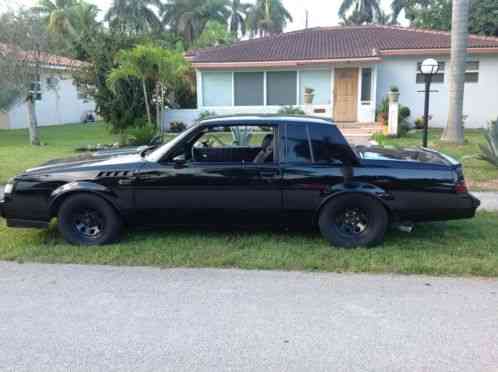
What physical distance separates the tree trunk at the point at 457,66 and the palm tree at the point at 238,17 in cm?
4025

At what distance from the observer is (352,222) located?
5.33m

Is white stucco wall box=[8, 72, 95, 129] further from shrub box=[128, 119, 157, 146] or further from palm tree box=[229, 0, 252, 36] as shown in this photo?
palm tree box=[229, 0, 252, 36]

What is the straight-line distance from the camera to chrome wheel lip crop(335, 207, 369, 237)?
5.30 metres

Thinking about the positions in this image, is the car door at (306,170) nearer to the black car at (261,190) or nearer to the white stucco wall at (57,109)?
the black car at (261,190)

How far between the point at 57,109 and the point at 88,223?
2575cm

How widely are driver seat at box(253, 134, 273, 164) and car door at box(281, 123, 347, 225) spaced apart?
17 centimetres

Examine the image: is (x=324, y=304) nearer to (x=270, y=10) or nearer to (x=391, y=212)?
(x=391, y=212)

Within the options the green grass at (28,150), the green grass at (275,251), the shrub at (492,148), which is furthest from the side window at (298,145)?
the green grass at (28,150)

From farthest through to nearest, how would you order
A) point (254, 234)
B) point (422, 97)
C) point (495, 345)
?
point (422, 97)
point (254, 234)
point (495, 345)

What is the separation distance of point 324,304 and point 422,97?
18.1 metres

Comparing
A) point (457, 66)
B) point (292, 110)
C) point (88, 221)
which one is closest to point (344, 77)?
point (292, 110)

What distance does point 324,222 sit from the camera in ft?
17.3

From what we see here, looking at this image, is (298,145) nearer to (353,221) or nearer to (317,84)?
(353,221)

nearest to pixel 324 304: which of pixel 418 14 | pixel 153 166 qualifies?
pixel 153 166
